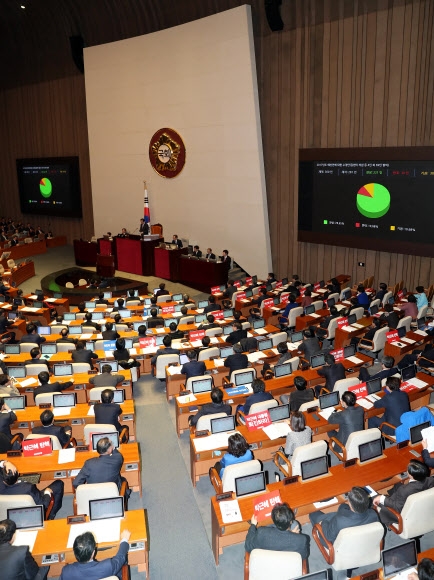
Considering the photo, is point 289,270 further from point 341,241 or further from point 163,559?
point 163,559

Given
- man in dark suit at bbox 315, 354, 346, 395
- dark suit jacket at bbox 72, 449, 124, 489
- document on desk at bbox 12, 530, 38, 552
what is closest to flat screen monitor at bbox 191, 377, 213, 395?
man in dark suit at bbox 315, 354, 346, 395

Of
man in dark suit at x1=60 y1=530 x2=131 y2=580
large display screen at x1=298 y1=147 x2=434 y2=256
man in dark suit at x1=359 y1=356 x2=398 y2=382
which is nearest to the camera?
man in dark suit at x1=60 y1=530 x2=131 y2=580

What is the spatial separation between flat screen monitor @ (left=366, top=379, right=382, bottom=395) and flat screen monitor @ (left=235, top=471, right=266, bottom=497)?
3040 millimetres

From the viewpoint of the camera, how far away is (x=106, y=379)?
28.4 feet

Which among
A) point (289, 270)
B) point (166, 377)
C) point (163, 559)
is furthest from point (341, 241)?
point (163, 559)

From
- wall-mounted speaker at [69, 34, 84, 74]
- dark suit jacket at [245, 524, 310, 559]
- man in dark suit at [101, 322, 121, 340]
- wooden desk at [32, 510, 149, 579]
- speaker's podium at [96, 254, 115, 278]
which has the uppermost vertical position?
wall-mounted speaker at [69, 34, 84, 74]

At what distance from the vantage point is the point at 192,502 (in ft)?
22.0

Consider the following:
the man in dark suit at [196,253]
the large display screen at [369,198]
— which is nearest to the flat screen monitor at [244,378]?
the large display screen at [369,198]

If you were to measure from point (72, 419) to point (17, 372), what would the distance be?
2.08 metres

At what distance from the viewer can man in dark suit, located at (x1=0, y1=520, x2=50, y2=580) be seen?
4.62m

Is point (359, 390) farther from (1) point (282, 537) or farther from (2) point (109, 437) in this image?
(2) point (109, 437)

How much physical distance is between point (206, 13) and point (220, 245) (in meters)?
8.22

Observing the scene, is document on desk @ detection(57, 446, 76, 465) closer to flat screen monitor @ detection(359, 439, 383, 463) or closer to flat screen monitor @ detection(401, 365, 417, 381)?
flat screen monitor @ detection(359, 439, 383, 463)

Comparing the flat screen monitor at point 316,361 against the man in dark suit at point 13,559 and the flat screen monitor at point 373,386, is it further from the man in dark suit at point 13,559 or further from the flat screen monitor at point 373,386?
the man in dark suit at point 13,559
